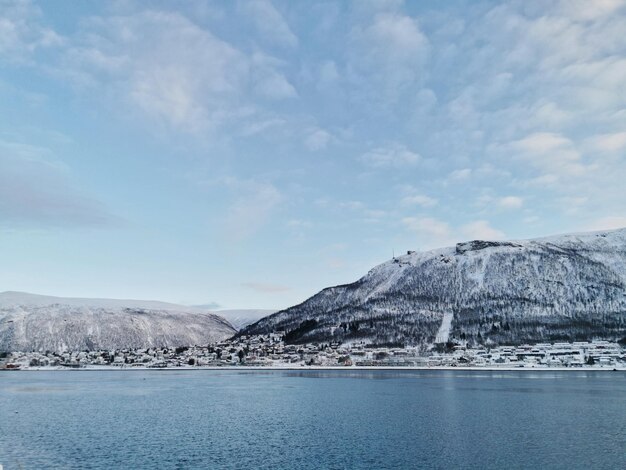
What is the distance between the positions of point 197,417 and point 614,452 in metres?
54.0

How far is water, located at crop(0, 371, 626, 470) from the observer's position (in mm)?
45344

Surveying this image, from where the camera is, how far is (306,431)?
61.5 meters

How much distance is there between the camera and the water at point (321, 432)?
149 feet

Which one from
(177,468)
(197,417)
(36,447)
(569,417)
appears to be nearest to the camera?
(177,468)

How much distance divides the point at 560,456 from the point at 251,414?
1837 inches

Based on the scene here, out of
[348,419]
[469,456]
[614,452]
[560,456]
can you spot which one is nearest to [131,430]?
[348,419]

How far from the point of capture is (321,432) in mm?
60656

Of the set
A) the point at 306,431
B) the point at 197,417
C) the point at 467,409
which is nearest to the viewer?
the point at 306,431

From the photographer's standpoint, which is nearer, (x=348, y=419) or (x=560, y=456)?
(x=560, y=456)

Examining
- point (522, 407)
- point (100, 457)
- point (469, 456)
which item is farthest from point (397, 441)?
point (522, 407)

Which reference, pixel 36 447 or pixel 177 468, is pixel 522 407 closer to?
pixel 177 468

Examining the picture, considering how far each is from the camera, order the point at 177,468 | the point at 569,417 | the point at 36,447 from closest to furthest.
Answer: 1. the point at 177,468
2. the point at 36,447
3. the point at 569,417

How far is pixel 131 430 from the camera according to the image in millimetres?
62562

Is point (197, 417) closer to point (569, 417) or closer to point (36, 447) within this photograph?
point (36, 447)
